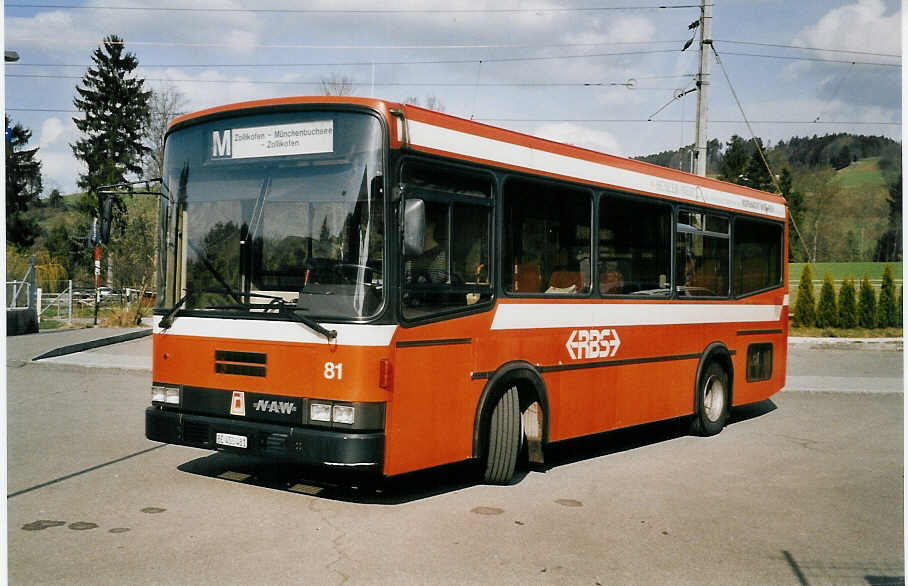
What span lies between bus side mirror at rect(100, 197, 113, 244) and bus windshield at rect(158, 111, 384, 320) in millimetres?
772

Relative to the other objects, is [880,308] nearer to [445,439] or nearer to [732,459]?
[732,459]

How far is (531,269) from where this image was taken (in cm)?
829

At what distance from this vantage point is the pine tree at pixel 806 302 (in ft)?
98.2

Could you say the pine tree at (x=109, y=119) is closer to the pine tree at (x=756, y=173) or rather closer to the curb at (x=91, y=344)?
the curb at (x=91, y=344)

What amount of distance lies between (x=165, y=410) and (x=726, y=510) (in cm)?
460

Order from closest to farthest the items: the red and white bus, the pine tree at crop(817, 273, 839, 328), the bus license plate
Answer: the red and white bus, the bus license plate, the pine tree at crop(817, 273, 839, 328)

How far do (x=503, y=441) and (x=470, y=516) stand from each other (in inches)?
44.9

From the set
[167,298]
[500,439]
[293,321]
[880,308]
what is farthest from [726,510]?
[880,308]

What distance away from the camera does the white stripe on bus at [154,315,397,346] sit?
6605 mm

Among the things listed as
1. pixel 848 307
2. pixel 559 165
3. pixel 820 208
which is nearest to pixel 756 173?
pixel 820 208

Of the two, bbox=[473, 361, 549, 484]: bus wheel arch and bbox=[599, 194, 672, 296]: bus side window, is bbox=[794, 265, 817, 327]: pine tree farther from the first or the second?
bbox=[473, 361, 549, 484]: bus wheel arch

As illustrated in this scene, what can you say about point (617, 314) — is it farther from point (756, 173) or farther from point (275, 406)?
point (756, 173)

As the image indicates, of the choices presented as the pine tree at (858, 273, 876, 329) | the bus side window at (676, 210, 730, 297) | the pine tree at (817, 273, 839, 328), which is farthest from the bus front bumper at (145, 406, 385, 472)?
the pine tree at (858, 273, 876, 329)

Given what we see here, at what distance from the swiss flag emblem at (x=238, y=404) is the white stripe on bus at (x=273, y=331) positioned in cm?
44
